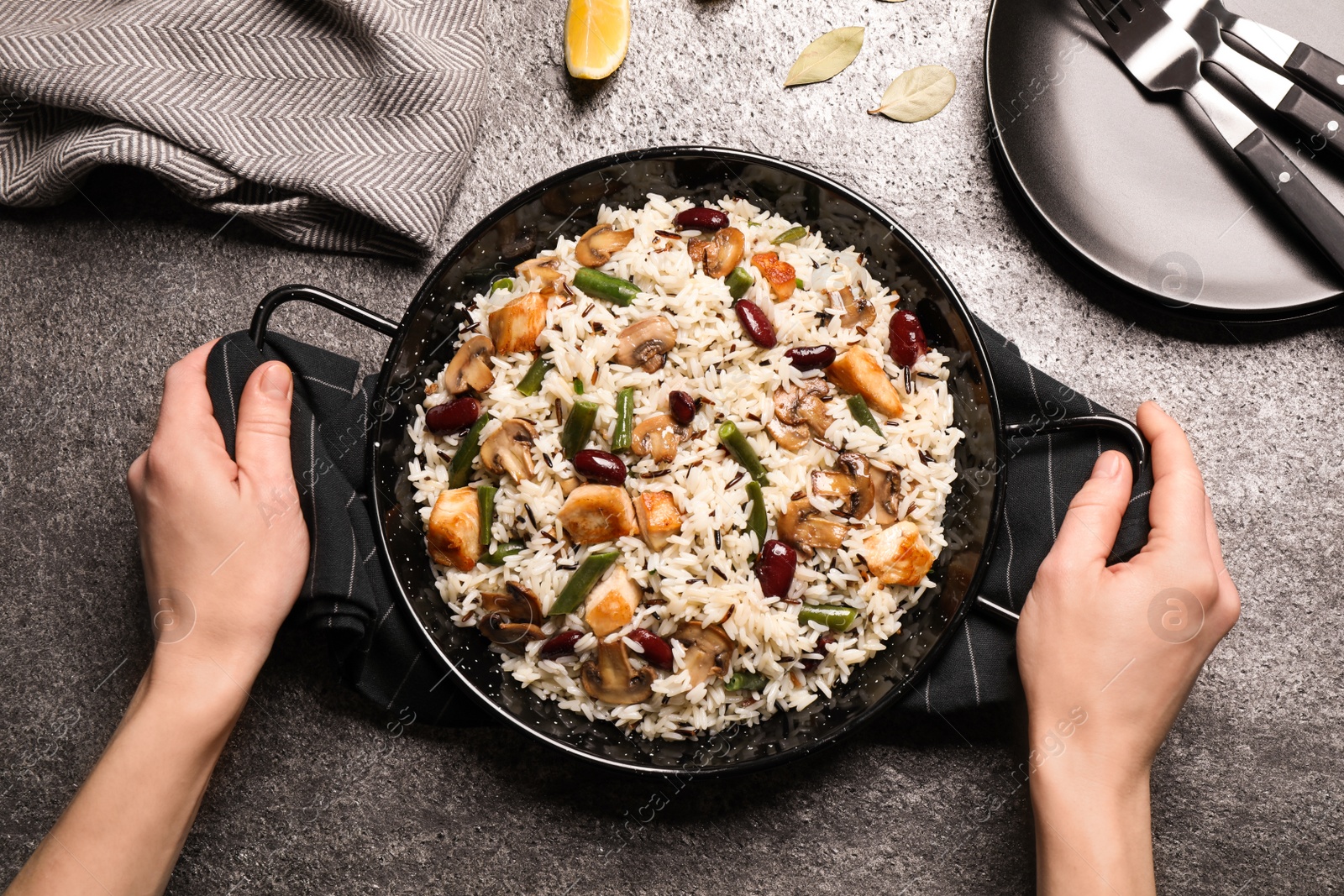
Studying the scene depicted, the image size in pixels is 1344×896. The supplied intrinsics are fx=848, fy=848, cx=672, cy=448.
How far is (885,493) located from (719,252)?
0.82 m

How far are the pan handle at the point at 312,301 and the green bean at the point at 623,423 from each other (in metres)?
0.66

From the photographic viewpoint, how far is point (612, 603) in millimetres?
2205

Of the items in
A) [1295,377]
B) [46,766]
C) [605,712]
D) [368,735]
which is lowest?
[46,766]

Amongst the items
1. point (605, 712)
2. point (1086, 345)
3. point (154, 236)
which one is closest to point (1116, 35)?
point (1086, 345)

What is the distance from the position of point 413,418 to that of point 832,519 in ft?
4.05

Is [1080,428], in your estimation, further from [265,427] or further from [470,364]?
[265,427]

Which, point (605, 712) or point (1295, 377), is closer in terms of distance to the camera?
point (605, 712)

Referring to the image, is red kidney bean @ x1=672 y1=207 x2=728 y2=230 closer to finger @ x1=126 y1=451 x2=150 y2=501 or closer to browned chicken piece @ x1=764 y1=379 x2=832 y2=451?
browned chicken piece @ x1=764 y1=379 x2=832 y2=451

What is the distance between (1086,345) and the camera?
2740mm

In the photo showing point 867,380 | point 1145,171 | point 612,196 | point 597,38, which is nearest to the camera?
point 867,380

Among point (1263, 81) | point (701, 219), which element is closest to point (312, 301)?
point (701, 219)

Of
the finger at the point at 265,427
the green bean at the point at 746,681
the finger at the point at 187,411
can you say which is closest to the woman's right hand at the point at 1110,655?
the green bean at the point at 746,681

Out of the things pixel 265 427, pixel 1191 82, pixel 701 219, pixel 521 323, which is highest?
pixel 1191 82

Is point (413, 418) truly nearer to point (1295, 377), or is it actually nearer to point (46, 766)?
point (46, 766)
